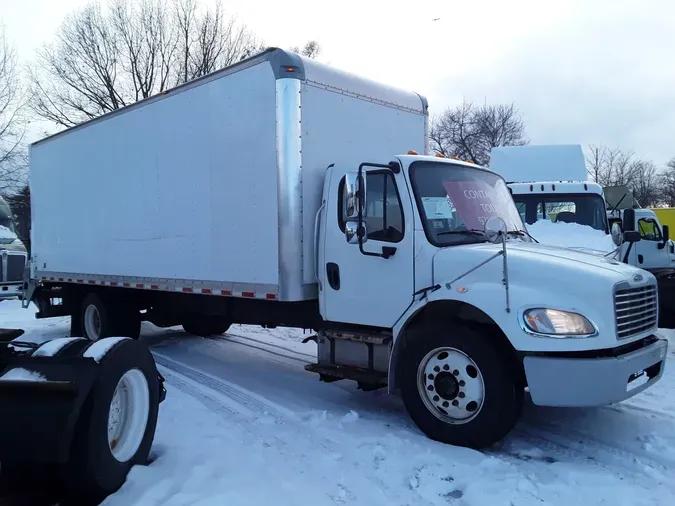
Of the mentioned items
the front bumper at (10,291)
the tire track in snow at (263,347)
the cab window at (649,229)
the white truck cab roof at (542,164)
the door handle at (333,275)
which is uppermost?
the white truck cab roof at (542,164)

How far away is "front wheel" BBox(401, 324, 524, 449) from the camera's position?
14.7 ft


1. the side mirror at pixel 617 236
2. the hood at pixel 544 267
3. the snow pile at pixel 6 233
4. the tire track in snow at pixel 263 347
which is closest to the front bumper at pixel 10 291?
the snow pile at pixel 6 233

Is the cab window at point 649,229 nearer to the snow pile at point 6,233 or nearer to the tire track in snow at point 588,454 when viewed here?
the tire track in snow at point 588,454

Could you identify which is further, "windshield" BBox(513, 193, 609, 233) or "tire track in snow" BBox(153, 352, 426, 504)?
"windshield" BBox(513, 193, 609, 233)

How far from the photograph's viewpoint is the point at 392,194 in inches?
212

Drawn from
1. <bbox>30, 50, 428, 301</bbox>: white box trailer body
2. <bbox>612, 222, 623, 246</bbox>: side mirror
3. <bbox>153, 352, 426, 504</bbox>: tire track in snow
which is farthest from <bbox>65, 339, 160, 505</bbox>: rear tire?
<bbox>612, 222, 623, 246</bbox>: side mirror

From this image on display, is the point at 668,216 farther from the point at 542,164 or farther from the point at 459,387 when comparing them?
the point at 459,387

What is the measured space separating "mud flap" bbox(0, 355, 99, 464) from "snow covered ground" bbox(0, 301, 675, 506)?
0.59m

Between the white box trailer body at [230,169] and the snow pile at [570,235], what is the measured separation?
2.90 m

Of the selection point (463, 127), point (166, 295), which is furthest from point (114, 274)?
point (463, 127)

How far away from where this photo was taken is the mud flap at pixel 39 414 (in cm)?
342

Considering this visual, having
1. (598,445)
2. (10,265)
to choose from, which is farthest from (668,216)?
(10,265)

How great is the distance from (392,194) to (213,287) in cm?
265

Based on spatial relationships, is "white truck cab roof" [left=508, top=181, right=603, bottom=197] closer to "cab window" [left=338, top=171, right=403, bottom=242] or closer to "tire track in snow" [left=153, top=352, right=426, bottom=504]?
"cab window" [left=338, top=171, right=403, bottom=242]
